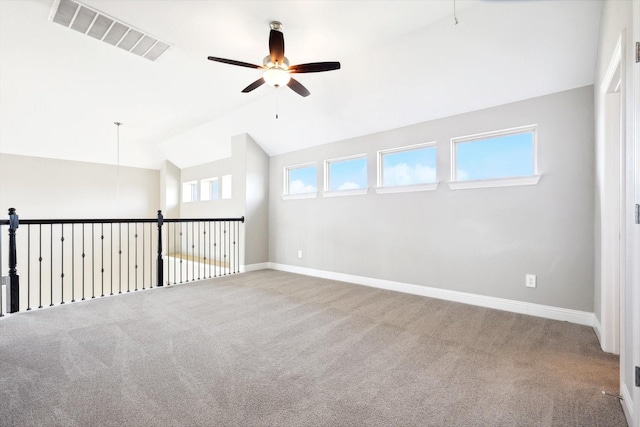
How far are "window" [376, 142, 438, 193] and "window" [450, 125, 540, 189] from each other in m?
0.31

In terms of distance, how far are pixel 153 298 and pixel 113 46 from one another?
311cm

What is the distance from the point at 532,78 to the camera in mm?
2857

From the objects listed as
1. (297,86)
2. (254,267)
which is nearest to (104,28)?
(297,86)

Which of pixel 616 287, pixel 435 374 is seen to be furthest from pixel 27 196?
pixel 616 287

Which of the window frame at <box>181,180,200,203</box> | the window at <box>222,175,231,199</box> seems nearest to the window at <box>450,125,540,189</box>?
the window at <box>222,175,231,199</box>

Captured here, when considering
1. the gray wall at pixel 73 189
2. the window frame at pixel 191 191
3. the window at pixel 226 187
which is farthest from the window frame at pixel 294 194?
the gray wall at pixel 73 189

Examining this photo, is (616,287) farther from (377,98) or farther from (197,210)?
(197,210)

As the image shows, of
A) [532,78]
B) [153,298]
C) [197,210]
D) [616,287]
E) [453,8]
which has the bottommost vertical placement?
[153,298]

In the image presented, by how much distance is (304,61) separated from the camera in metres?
3.39

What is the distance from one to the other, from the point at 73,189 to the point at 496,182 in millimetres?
8549

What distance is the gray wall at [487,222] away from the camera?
2.76 meters

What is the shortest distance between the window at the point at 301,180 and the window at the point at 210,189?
8.23 ft

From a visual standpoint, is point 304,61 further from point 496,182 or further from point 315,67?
point 496,182

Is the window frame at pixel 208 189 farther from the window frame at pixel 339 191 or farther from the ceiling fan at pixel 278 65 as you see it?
the ceiling fan at pixel 278 65
